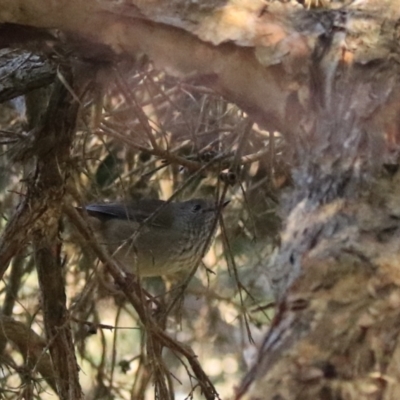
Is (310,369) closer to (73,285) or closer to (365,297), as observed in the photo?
(365,297)

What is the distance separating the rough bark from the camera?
1072 millimetres

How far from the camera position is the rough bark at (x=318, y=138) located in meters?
1.07

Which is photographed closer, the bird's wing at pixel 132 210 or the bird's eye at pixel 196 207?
the bird's wing at pixel 132 210

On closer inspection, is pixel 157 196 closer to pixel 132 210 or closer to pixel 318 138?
pixel 132 210

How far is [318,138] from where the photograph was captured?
1339 mm

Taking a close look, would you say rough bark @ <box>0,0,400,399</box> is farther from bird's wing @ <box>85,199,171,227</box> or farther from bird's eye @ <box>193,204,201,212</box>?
bird's eye @ <box>193,204,201,212</box>

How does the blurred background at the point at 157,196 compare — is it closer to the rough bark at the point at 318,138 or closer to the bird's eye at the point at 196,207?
the bird's eye at the point at 196,207

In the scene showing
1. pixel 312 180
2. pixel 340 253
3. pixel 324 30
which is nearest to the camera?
pixel 340 253

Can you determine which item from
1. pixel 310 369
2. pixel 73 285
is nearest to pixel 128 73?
pixel 310 369

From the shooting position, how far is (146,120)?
1919 millimetres

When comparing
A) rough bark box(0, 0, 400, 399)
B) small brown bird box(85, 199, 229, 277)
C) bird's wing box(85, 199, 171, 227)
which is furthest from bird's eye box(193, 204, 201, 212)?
rough bark box(0, 0, 400, 399)


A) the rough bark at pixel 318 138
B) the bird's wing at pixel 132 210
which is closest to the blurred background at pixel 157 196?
the bird's wing at pixel 132 210

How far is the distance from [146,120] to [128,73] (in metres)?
0.13

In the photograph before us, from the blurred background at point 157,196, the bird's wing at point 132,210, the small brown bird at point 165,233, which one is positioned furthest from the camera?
the small brown bird at point 165,233
